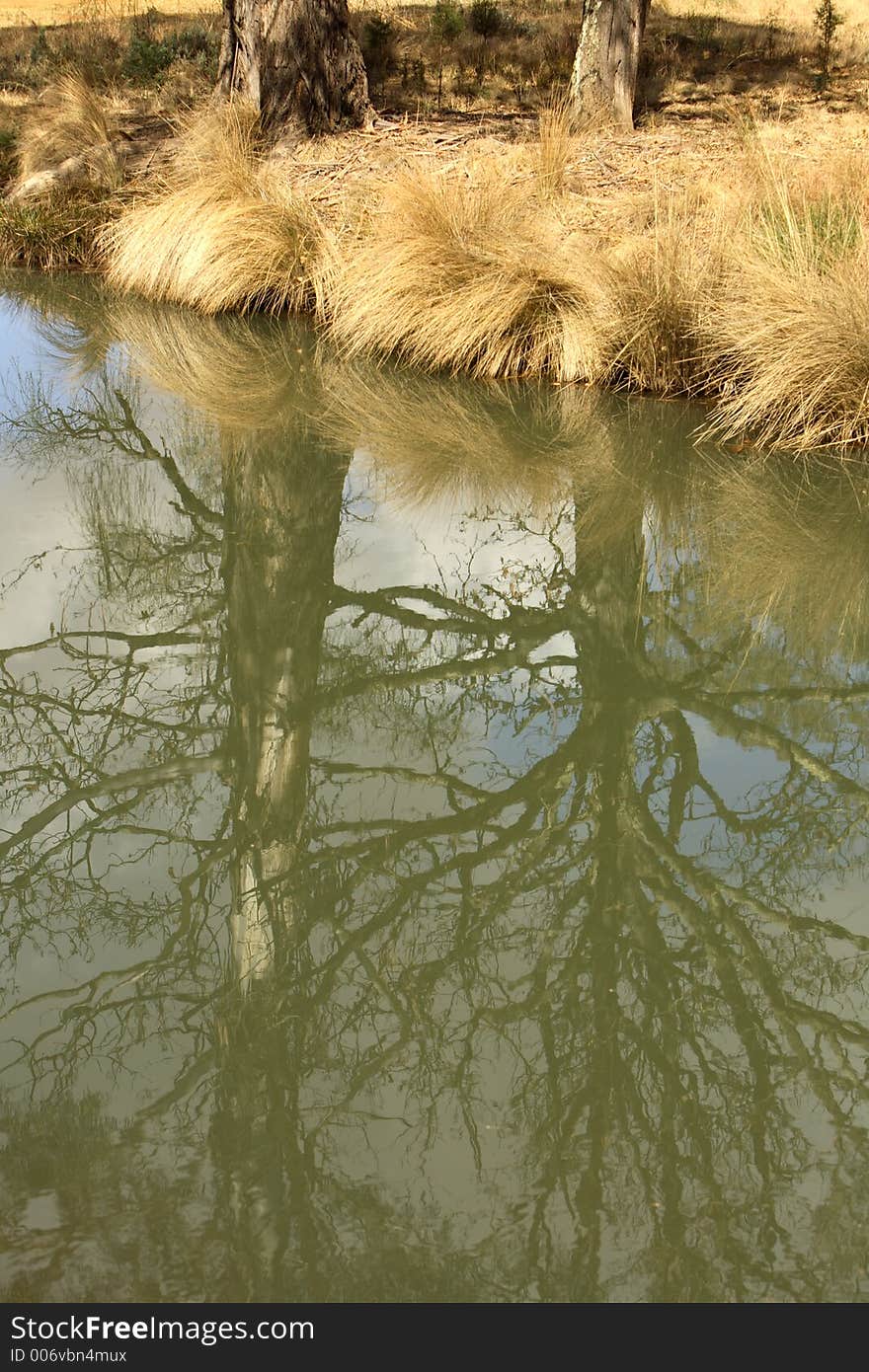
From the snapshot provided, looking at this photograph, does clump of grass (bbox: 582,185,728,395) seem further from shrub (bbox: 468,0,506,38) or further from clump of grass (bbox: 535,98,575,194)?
shrub (bbox: 468,0,506,38)

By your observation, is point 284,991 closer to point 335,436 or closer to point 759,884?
point 759,884

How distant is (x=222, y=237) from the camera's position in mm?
8812

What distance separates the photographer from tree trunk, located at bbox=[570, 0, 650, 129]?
1063 centimetres

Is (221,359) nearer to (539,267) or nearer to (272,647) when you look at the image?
(539,267)

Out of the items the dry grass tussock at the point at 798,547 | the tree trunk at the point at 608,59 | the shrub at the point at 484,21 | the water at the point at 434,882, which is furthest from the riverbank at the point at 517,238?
the shrub at the point at 484,21

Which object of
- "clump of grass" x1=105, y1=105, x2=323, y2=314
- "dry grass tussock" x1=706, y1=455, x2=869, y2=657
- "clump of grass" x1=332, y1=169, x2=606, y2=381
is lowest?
"dry grass tussock" x1=706, y1=455, x2=869, y2=657

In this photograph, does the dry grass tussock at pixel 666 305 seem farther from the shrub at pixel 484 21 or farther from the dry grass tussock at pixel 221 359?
the shrub at pixel 484 21

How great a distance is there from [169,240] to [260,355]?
157 cm

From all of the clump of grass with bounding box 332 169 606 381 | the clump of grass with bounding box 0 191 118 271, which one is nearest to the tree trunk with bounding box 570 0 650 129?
the clump of grass with bounding box 332 169 606 381

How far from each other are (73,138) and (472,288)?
15.0 feet

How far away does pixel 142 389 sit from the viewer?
747 centimetres


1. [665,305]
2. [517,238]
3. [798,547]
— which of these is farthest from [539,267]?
[798,547]

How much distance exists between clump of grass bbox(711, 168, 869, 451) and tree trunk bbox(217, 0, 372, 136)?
15.0 ft

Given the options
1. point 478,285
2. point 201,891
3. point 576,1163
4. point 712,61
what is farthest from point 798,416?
point 712,61
